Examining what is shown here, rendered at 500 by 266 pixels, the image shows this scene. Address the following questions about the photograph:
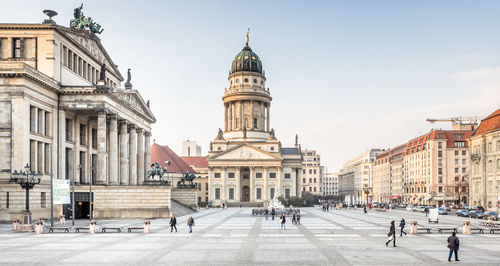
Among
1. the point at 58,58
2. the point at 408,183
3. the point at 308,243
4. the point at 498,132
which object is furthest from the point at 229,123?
the point at 308,243

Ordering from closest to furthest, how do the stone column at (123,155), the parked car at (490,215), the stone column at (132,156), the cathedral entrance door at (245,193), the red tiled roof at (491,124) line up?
the parked car at (490,215) → the stone column at (123,155) → the stone column at (132,156) → the red tiled roof at (491,124) → the cathedral entrance door at (245,193)

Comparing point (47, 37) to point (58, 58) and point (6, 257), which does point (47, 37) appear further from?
point (6, 257)

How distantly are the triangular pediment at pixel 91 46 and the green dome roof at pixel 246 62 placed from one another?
66.6 meters

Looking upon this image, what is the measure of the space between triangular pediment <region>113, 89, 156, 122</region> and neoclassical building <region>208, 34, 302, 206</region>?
191 feet

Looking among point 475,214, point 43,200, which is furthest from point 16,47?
point 475,214

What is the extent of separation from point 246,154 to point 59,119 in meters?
82.1

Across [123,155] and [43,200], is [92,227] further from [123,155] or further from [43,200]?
[123,155]

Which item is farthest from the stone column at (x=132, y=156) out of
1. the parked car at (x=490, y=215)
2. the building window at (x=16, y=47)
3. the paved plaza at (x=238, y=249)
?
the parked car at (x=490, y=215)

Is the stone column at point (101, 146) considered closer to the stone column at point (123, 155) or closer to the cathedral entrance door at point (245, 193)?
the stone column at point (123, 155)

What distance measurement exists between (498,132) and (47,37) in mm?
63241

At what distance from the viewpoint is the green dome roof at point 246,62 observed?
488 feet

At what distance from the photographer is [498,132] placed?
79.9 metres

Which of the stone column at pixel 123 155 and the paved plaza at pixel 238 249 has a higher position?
the stone column at pixel 123 155

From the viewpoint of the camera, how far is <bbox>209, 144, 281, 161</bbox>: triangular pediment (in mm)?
137625
